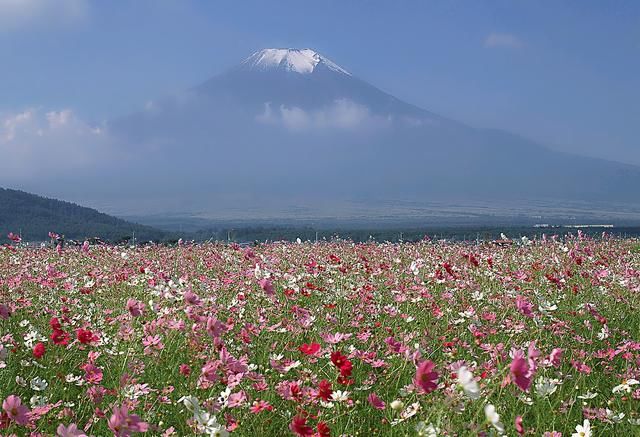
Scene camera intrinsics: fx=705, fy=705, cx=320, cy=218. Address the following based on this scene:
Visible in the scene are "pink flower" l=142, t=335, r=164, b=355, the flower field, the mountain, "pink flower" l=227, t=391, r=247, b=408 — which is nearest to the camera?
"pink flower" l=227, t=391, r=247, b=408

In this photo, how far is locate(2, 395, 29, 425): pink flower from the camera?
92.9 inches

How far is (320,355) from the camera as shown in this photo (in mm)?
3365

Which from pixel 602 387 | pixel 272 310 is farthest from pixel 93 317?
pixel 602 387

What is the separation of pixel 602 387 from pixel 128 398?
136 inches

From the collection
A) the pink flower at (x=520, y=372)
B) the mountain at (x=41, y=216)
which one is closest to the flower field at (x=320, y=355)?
the pink flower at (x=520, y=372)

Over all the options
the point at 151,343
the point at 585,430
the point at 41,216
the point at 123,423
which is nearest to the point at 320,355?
the point at 151,343

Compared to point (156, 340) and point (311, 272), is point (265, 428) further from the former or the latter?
point (311, 272)

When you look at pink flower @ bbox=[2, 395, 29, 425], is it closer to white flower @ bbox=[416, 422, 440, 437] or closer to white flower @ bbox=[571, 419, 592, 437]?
white flower @ bbox=[416, 422, 440, 437]

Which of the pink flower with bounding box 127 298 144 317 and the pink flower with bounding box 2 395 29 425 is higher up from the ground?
the pink flower with bounding box 127 298 144 317

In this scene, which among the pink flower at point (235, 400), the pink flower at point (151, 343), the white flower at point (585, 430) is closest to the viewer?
the white flower at point (585, 430)

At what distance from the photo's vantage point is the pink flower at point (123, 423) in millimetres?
2135

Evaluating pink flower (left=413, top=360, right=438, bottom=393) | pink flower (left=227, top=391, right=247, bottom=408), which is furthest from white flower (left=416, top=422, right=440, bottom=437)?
pink flower (left=227, top=391, right=247, bottom=408)

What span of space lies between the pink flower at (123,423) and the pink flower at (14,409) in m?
0.44

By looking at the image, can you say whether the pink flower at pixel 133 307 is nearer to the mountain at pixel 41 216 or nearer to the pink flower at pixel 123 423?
the pink flower at pixel 123 423
